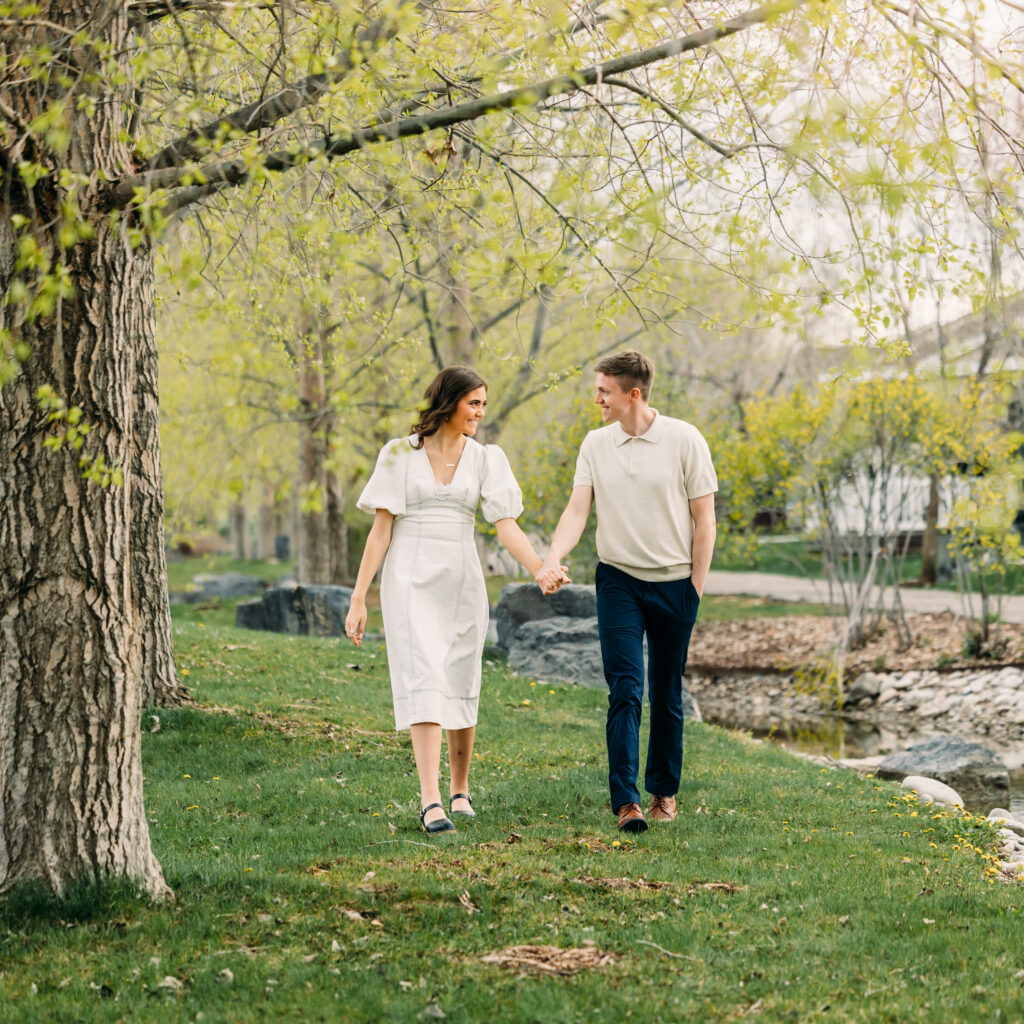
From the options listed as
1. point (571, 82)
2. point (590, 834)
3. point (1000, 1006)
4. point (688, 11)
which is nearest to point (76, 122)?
point (571, 82)

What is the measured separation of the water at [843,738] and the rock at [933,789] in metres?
2.43

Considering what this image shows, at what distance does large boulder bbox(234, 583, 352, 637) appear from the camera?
15953 millimetres

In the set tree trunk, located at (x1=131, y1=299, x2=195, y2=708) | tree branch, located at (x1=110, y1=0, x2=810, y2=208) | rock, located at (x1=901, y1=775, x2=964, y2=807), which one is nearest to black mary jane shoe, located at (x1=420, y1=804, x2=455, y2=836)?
tree branch, located at (x1=110, y1=0, x2=810, y2=208)

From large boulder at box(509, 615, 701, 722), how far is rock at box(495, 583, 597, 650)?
360mm

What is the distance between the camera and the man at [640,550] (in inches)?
216

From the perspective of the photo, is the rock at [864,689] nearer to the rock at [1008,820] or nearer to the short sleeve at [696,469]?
the rock at [1008,820]

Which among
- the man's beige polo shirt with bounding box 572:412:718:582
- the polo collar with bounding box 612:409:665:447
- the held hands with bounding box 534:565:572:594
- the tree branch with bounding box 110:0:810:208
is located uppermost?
the tree branch with bounding box 110:0:810:208

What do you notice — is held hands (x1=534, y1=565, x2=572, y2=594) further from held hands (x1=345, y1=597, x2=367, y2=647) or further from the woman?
held hands (x1=345, y1=597, x2=367, y2=647)

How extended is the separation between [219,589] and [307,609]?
37.4ft

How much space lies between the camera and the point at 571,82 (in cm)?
404

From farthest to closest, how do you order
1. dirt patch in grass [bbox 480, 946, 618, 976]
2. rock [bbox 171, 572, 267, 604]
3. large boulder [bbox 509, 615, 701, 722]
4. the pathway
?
rock [bbox 171, 572, 267, 604] < the pathway < large boulder [bbox 509, 615, 701, 722] < dirt patch in grass [bbox 480, 946, 618, 976]

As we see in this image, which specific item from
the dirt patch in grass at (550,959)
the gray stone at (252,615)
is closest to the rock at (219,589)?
the gray stone at (252,615)

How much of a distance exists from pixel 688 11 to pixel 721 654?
1533cm

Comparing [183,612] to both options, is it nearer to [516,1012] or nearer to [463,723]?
[463,723]
